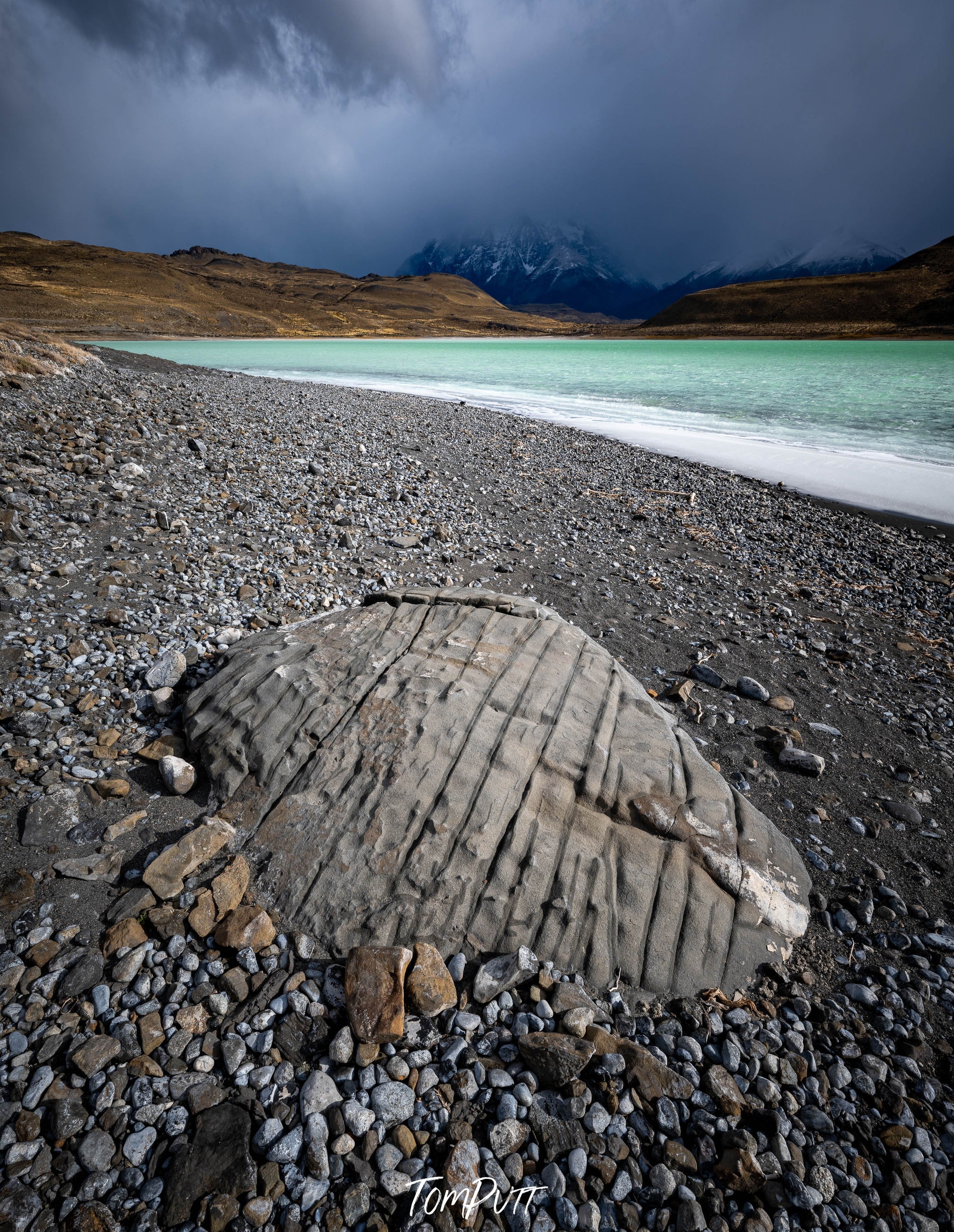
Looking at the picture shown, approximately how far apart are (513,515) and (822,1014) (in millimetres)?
8651

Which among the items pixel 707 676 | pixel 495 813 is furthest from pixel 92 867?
pixel 707 676

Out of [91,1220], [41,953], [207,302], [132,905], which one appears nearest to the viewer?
[91,1220]

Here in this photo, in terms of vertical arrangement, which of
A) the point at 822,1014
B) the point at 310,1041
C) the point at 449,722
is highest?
the point at 449,722

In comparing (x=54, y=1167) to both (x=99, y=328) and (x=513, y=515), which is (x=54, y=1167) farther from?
(x=99, y=328)

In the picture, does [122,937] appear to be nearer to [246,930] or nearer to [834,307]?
[246,930]

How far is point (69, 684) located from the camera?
15.1ft

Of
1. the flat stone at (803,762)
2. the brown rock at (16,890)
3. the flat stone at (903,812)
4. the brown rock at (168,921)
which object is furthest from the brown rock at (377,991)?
the flat stone at (903,812)

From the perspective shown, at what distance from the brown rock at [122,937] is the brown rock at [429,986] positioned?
1.49 m

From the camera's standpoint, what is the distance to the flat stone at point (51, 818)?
3.43 meters

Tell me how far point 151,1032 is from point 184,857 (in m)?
0.91

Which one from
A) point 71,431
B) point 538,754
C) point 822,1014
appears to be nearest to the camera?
point 822,1014

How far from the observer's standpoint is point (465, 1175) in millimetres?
2223

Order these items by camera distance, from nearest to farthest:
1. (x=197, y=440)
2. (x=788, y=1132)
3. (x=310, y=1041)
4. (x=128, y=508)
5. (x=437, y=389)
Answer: (x=788, y=1132), (x=310, y=1041), (x=128, y=508), (x=197, y=440), (x=437, y=389)

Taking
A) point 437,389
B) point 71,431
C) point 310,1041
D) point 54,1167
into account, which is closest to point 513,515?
point 71,431
